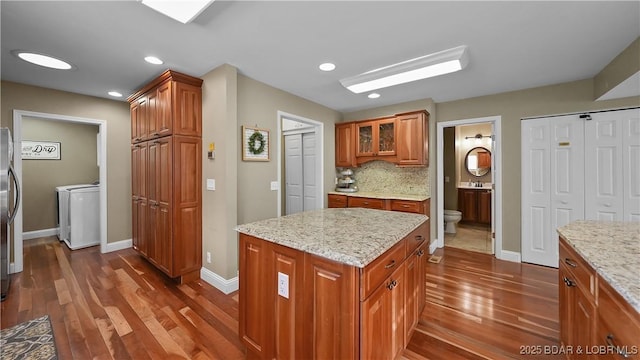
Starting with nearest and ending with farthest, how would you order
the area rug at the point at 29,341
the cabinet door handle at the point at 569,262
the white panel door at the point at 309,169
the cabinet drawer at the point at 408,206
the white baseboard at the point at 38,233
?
the cabinet door handle at the point at 569,262
the area rug at the point at 29,341
the cabinet drawer at the point at 408,206
the white baseboard at the point at 38,233
the white panel door at the point at 309,169

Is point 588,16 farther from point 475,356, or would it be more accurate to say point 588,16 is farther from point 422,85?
point 475,356

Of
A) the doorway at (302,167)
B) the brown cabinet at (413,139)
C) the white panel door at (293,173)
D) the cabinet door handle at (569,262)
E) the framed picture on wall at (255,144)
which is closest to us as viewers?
the cabinet door handle at (569,262)

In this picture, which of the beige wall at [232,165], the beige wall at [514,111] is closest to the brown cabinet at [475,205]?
the beige wall at [514,111]

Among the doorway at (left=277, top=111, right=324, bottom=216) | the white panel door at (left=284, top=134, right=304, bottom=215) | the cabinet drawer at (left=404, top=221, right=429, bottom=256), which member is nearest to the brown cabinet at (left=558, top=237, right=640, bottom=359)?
the cabinet drawer at (left=404, top=221, right=429, bottom=256)

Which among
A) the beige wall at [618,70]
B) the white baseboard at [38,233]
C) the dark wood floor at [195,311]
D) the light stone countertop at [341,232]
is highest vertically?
the beige wall at [618,70]

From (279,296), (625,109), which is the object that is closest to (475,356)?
(279,296)

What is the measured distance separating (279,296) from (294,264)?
24 centimetres

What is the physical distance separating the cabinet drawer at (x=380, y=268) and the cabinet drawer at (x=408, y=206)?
2010mm

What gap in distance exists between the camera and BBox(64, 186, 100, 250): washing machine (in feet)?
12.8

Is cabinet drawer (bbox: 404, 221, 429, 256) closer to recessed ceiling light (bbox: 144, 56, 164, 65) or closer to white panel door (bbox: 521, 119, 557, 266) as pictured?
white panel door (bbox: 521, 119, 557, 266)

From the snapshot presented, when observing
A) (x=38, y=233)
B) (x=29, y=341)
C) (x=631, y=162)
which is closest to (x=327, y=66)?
(x=29, y=341)

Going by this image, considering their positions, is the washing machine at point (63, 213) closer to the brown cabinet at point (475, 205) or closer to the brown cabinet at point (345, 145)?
the brown cabinet at point (345, 145)

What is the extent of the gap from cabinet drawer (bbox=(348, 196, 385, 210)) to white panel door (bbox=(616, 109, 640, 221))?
2.78m

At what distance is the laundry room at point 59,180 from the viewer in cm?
402
